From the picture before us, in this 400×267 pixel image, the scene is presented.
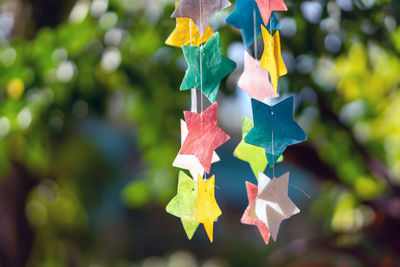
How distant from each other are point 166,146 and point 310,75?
52cm

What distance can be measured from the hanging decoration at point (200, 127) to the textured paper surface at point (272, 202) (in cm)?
3

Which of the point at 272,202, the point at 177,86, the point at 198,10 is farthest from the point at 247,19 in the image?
the point at 177,86

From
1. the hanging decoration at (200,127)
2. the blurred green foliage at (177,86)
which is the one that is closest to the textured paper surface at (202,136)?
the hanging decoration at (200,127)

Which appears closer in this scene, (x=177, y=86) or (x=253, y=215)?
(x=253, y=215)

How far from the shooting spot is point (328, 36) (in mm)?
772

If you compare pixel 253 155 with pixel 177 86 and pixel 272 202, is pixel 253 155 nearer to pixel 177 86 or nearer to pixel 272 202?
pixel 272 202

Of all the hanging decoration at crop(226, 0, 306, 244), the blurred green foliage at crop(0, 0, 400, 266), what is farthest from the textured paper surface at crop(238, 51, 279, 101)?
the blurred green foliage at crop(0, 0, 400, 266)

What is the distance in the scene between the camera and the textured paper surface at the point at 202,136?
0.93 ft

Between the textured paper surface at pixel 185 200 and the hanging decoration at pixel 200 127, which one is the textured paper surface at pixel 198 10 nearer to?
the hanging decoration at pixel 200 127

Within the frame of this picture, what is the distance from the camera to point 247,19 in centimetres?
33

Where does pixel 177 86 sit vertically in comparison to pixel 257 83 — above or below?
below

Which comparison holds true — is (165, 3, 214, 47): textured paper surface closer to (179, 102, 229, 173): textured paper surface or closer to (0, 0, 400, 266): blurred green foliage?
(179, 102, 229, 173): textured paper surface

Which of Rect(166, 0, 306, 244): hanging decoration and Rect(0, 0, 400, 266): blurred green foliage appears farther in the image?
Rect(0, 0, 400, 266): blurred green foliage

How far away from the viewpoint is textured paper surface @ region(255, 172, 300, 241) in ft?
0.91
